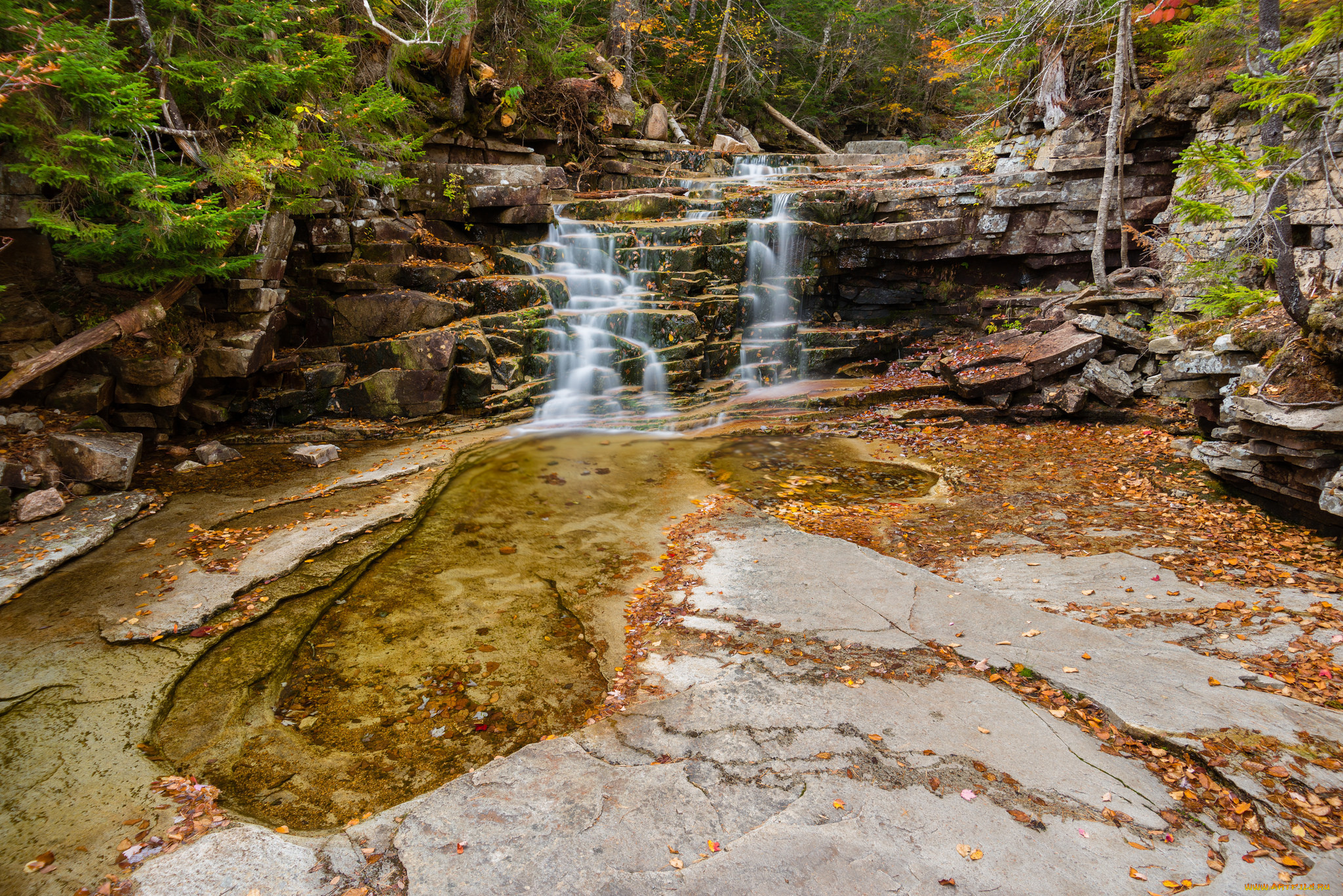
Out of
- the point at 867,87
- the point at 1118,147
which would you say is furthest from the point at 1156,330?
the point at 867,87

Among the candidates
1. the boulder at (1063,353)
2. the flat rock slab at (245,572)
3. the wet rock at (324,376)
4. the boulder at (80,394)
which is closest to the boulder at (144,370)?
the boulder at (80,394)

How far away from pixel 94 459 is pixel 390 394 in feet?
12.6

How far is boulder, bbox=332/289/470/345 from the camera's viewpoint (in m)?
10.5

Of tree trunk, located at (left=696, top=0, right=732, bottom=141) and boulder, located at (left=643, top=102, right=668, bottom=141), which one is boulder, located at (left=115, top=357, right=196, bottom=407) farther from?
tree trunk, located at (left=696, top=0, right=732, bottom=141)

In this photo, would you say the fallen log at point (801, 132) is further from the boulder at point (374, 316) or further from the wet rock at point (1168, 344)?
the boulder at point (374, 316)

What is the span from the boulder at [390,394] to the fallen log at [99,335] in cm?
252

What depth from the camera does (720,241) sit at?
13.5 meters

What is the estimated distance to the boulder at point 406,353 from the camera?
404 inches

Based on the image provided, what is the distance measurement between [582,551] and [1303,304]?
25.3 feet

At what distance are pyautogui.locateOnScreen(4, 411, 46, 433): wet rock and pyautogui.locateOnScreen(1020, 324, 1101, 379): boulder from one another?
1421cm

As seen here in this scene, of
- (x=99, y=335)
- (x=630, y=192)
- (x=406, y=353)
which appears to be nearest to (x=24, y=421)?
(x=99, y=335)

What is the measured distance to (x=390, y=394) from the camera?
401 inches

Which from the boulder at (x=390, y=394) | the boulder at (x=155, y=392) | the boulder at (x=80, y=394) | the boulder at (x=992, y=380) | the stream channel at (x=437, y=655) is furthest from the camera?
the boulder at (x=992, y=380)

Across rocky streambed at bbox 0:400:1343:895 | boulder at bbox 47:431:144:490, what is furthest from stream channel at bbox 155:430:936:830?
boulder at bbox 47:431:144:490
